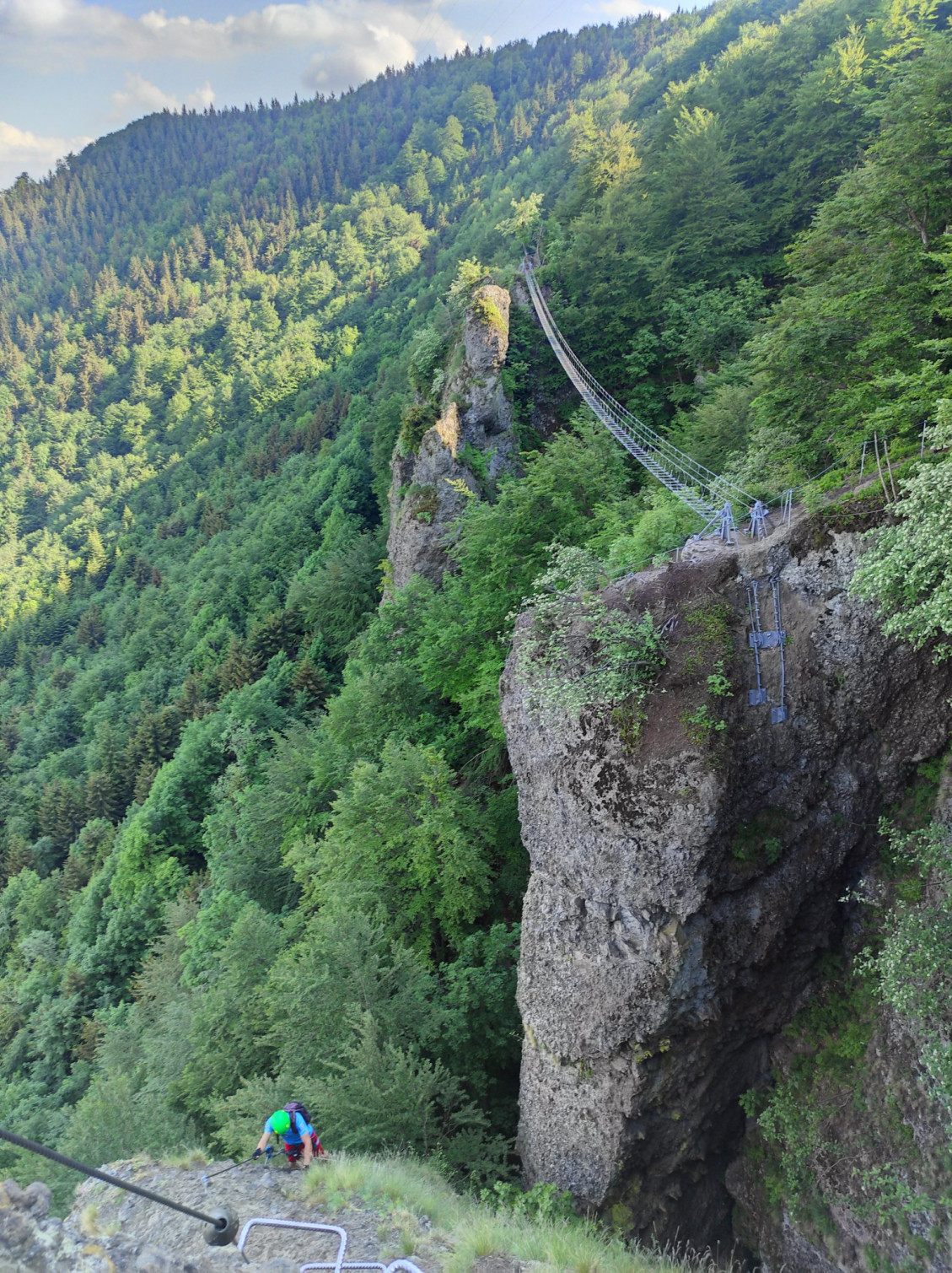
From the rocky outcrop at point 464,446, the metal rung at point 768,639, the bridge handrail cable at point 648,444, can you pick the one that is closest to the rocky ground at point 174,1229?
the metal rung at point 768,639

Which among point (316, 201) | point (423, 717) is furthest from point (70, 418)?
point (423, 717)

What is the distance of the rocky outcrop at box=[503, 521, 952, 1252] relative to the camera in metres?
9.33

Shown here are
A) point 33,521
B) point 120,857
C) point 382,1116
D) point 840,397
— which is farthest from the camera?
point 33,521

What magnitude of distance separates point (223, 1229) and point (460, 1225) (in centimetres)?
278

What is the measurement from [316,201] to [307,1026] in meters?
211

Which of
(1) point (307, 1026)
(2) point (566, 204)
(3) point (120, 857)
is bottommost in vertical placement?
(3) point (120, 857)

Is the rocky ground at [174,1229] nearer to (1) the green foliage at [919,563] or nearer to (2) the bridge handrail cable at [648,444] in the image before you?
(1) the green foliage at [919,563]

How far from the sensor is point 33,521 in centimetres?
12706

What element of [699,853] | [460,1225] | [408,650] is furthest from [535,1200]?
[408,650]

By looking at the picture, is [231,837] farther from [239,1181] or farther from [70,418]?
[70,418]

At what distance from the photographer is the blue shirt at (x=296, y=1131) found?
912 cm

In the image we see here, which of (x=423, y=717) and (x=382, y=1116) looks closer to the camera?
(x=382, y=1116)

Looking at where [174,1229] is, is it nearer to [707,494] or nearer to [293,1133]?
[293,1133]

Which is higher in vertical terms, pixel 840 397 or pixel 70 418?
pixel 70 418
